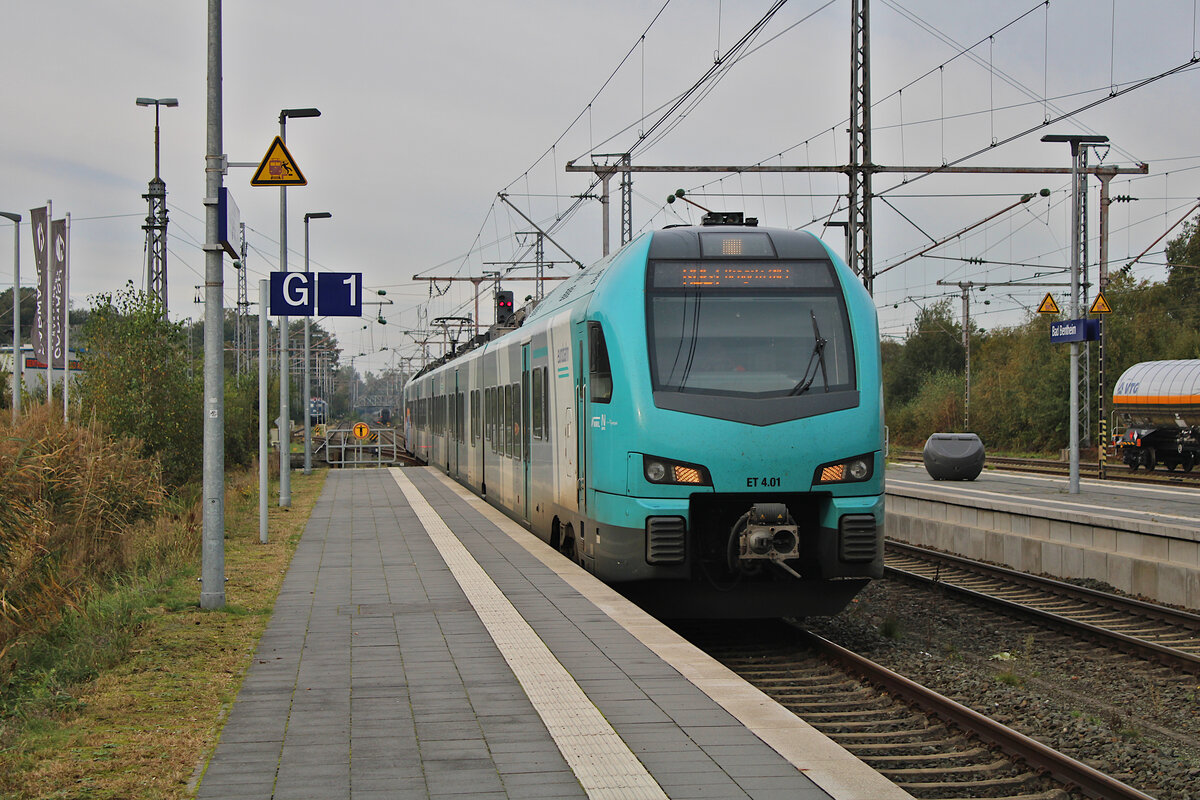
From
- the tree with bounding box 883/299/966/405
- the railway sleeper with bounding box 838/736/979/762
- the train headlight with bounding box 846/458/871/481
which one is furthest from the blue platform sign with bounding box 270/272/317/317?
the tree with bounding box 883/299/966/405

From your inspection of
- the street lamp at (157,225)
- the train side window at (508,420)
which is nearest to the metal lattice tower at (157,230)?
the street lamp at (157,225)

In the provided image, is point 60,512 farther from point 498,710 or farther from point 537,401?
point 498,710

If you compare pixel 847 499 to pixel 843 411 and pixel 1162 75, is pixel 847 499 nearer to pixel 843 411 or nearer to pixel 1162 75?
pixel 843 411

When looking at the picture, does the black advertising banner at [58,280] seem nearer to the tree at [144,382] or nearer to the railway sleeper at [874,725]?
the tree at [144,382]

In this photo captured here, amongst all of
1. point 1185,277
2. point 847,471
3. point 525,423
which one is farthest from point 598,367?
point 1185,277

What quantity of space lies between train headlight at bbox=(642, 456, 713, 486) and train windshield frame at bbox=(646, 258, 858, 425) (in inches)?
17.8

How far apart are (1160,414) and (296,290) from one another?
79.6 ft

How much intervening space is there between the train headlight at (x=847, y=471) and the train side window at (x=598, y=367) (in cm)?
187

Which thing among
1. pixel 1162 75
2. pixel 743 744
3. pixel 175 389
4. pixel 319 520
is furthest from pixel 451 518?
pixel 743 744

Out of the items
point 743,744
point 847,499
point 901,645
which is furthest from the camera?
point 901,645

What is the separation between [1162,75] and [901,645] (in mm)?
9241

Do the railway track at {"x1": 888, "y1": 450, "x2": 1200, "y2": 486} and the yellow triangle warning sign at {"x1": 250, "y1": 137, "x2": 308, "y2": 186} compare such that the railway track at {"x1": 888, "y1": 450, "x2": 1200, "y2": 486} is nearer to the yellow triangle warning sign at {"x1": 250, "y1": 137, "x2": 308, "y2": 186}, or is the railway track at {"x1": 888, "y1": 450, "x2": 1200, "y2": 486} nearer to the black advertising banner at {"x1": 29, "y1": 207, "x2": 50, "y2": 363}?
the yellow triangle warning sign at {"x1": 250, "y1": 137, "x2": 308, "y2": 186}

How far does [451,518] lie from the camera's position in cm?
1817

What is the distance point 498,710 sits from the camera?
20.6 ft
